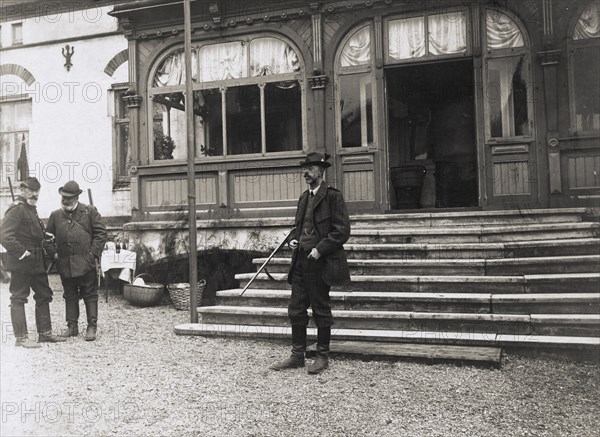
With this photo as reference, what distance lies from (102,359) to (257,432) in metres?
2.64

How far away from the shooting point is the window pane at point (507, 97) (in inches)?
325

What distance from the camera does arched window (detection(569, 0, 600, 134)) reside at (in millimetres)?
7965

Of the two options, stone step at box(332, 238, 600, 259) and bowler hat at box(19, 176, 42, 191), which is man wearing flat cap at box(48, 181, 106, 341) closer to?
bowler hat at box(19, 176, 42, 191)

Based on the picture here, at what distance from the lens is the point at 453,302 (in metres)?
5.93

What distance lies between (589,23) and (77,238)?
7.90 metres

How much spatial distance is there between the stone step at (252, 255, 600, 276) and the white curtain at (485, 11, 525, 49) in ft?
12.2

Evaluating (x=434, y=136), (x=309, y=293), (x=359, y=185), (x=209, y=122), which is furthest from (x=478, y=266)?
(x=434, y=136)

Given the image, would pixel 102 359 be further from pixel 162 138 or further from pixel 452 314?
pixel 162 138

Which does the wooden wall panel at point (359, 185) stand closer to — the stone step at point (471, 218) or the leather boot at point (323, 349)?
the stone step at point (471, 218)

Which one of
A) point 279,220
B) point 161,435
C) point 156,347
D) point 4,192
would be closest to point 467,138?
point 279,220

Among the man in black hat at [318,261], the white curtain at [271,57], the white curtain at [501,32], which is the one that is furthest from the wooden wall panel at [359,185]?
the man in black hat at [318,261]

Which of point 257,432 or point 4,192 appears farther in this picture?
point 4,192

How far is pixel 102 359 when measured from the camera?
5.68 meters

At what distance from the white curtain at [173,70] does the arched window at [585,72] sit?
632 cm
